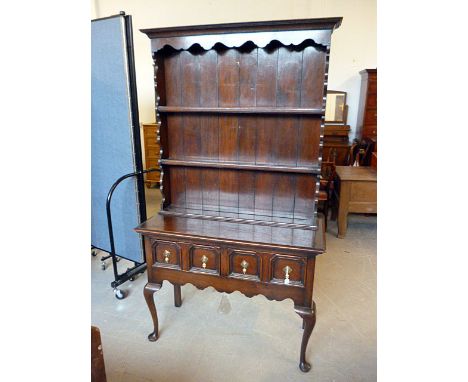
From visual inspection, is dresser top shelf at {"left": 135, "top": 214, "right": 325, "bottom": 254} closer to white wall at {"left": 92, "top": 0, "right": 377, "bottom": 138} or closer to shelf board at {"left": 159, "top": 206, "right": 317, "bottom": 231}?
shelf board at {"left": 159, "top": 206, "right": 317, "bottom": 231}

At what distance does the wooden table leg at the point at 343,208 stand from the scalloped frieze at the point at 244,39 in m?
1.84

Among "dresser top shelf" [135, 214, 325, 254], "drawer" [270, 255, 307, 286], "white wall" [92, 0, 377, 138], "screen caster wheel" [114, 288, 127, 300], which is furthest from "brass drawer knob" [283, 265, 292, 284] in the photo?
"white wall" [92, 0, 377, 138]

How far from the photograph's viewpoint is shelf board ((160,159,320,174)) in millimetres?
1476

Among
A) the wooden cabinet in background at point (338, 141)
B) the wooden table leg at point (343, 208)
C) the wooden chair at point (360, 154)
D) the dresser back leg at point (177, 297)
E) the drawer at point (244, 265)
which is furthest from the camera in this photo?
the wooden cabinet in background at point (338, 141)

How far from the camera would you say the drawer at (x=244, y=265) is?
4.60 ft

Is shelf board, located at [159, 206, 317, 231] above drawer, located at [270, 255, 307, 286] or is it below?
above

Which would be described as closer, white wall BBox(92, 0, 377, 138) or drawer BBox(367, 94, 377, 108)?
drawer BBox(367, 94, 377, 108)

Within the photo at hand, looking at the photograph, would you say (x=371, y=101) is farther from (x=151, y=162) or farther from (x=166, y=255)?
(x=166, y=255)

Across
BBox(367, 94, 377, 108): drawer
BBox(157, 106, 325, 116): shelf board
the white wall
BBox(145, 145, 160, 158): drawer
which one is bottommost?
BBox(145, 145, 160, 158): drawer

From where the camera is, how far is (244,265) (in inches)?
56.0

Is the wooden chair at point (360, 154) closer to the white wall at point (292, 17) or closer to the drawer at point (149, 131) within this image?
the white wall at point (292, 17)

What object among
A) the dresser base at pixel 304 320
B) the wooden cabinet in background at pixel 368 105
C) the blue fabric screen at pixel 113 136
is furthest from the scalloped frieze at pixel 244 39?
the wooden cabinet in background at pixel 368 105
